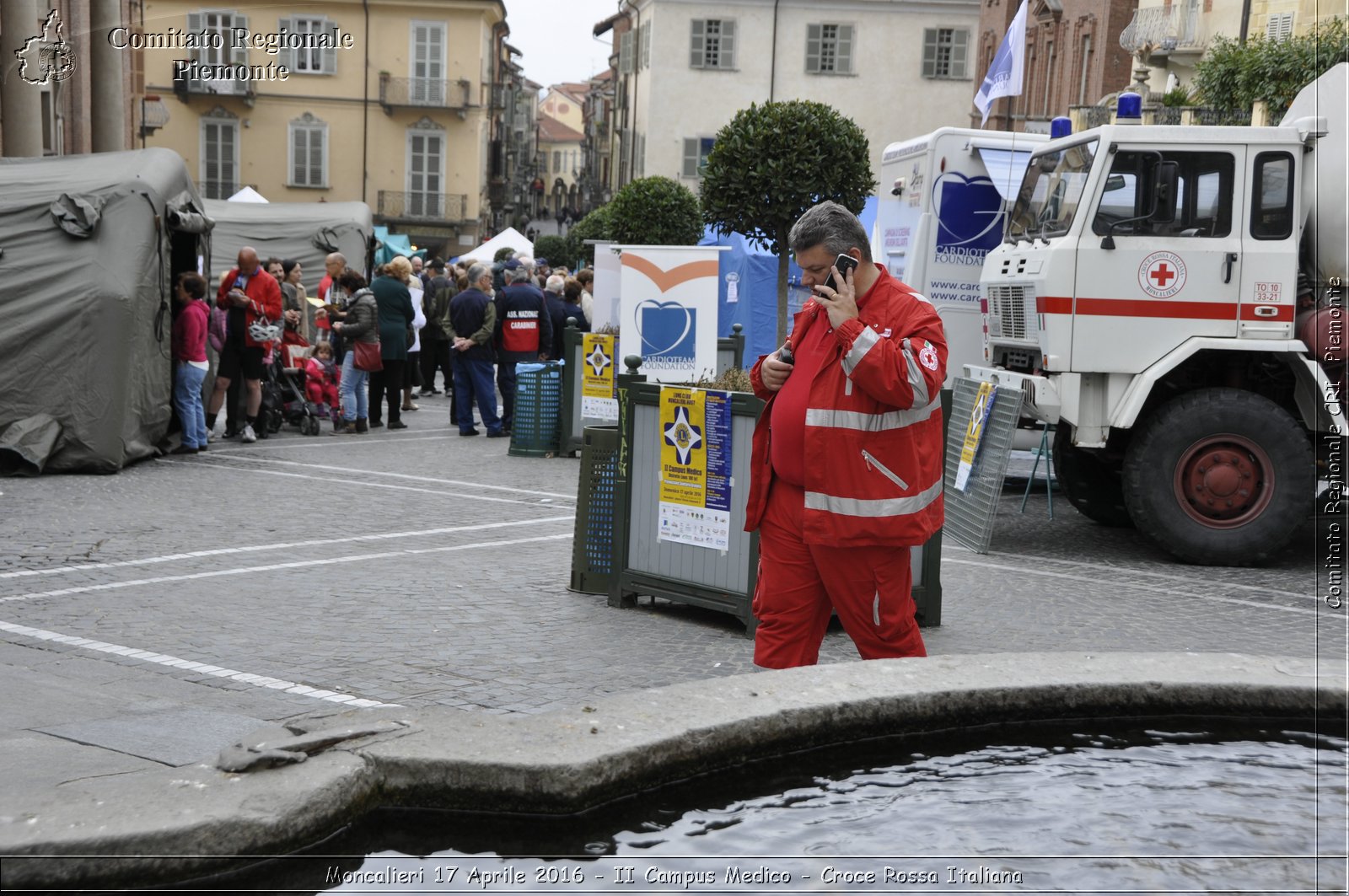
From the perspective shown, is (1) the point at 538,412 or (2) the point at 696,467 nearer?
(2) the point at 696,467

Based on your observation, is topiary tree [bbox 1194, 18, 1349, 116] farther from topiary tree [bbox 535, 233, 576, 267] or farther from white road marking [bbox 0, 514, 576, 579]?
topiary tree [bbox 535, 233, 576, 267]

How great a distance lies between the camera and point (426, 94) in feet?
195

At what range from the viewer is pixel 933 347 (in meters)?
4.80

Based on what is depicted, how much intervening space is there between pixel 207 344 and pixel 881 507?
11822 mm

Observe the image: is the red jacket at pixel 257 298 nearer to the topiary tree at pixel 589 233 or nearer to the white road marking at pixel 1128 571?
the white road marking at pixel 1128 571

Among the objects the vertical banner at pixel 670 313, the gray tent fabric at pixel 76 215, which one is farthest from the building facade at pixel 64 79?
the vertical banner at pixel 670 313

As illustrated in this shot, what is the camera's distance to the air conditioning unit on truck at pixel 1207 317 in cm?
1023

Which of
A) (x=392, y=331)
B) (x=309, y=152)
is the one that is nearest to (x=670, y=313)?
(x=392, y=331)

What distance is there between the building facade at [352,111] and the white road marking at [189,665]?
172 ft

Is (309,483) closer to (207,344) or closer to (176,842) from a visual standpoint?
(207,344)

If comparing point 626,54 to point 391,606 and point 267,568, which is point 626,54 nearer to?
point 267,568

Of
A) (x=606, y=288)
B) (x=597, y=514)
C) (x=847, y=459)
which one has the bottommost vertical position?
(x=597, y=514)

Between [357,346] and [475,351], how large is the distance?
1312mm

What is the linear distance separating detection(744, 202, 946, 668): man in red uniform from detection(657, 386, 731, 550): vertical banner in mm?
2286
